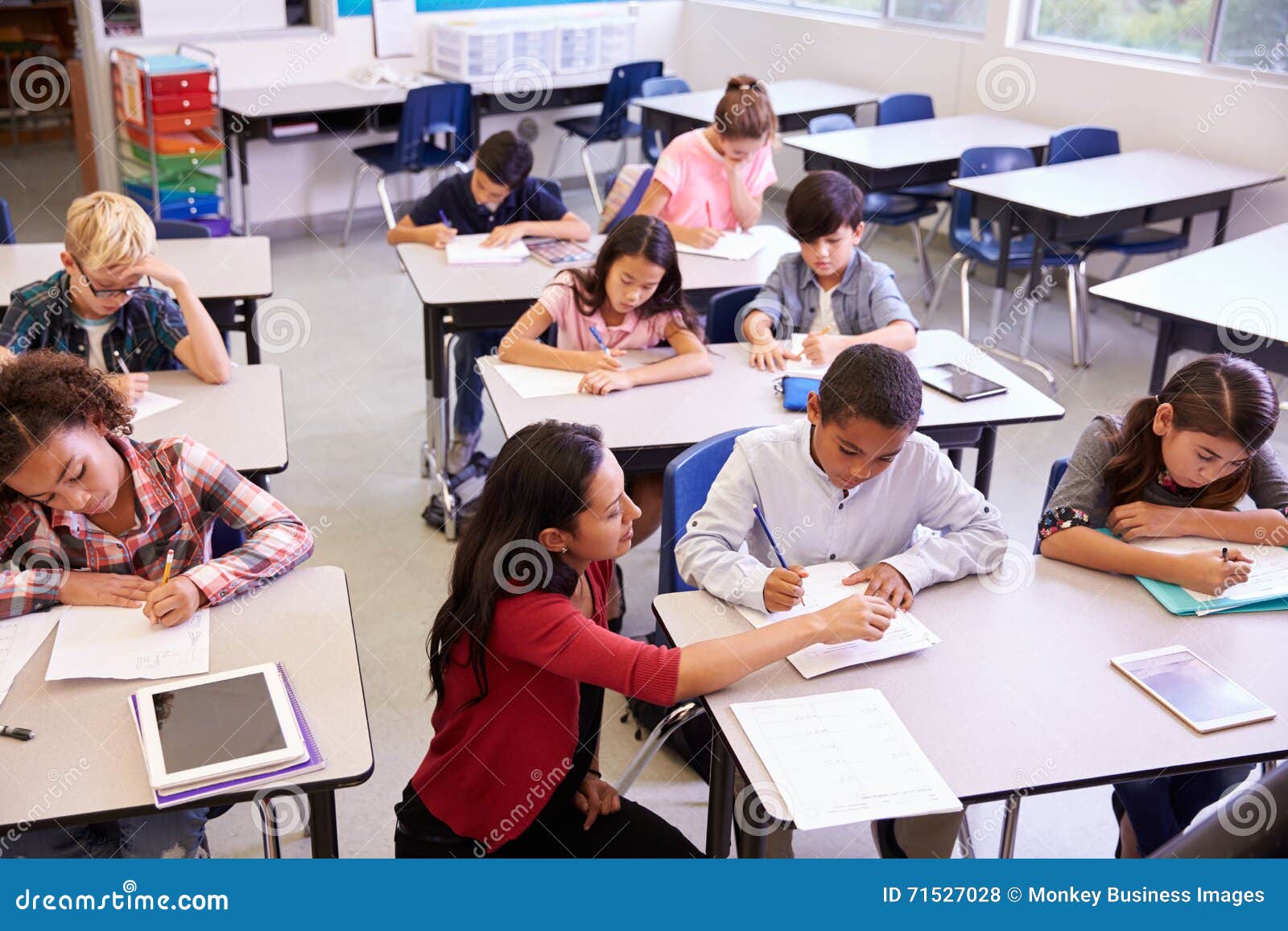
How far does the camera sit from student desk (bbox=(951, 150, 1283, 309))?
→ 448 cm

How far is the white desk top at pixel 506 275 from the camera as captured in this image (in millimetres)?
3488

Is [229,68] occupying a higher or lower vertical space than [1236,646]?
higher

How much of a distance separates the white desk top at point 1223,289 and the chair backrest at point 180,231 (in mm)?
2841

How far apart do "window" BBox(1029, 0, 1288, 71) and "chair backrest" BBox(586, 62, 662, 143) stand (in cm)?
215

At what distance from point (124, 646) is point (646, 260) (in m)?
1.59

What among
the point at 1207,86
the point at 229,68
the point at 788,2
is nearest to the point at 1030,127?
the point at 1207,86

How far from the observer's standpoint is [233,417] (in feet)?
8.74

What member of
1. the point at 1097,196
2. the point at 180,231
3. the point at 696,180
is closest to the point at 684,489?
the point at 696,180

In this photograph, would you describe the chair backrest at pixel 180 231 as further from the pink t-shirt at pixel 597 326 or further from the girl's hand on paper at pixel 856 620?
the girl's hand on paper at pixel 856 620

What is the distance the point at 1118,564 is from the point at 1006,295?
3.79m

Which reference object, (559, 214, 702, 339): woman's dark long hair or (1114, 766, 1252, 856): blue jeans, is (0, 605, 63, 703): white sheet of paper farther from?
(1114, 766, 1252, 856): blue jeans

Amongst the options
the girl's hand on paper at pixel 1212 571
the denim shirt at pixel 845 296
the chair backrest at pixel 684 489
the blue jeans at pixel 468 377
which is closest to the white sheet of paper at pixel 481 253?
the blue jeans at pixel 468 377

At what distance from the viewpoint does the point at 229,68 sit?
6.20 metres
